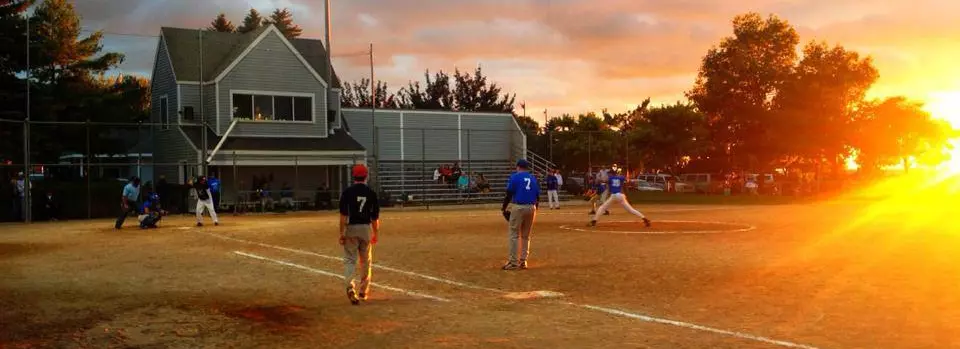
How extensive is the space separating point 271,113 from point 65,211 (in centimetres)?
1141

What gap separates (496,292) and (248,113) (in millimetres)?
32280

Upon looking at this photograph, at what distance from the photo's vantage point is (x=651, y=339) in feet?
27.0

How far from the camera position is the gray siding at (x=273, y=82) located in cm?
4053

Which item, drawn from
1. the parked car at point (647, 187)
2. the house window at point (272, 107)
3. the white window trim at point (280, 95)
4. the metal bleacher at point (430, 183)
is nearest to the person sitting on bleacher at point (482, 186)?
the metal bleacher at point (430, 183)

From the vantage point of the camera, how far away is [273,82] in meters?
41.7

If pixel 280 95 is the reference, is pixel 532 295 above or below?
below

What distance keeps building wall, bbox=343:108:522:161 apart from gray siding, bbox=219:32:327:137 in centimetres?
459

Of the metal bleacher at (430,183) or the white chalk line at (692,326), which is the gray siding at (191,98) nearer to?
the metal bleacher at (430,183)

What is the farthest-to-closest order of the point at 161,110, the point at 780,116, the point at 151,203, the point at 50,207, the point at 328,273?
the point at 780,116 → the point at 161,110 → the point at 50,207 → the point at 151,203 → the point at 328,273

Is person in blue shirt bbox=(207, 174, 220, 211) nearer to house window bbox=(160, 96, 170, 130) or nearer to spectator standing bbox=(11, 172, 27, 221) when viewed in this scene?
spectator standing bbox=(11, 172, 27, 221)

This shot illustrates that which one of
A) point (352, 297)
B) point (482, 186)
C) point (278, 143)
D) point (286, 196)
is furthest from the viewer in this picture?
point (482, 186)

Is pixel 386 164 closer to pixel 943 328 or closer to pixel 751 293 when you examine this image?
pixel 751 293

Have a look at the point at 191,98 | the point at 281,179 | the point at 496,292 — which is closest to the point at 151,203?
the point at 281,179

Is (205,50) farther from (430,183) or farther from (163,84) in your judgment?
(430,183)
